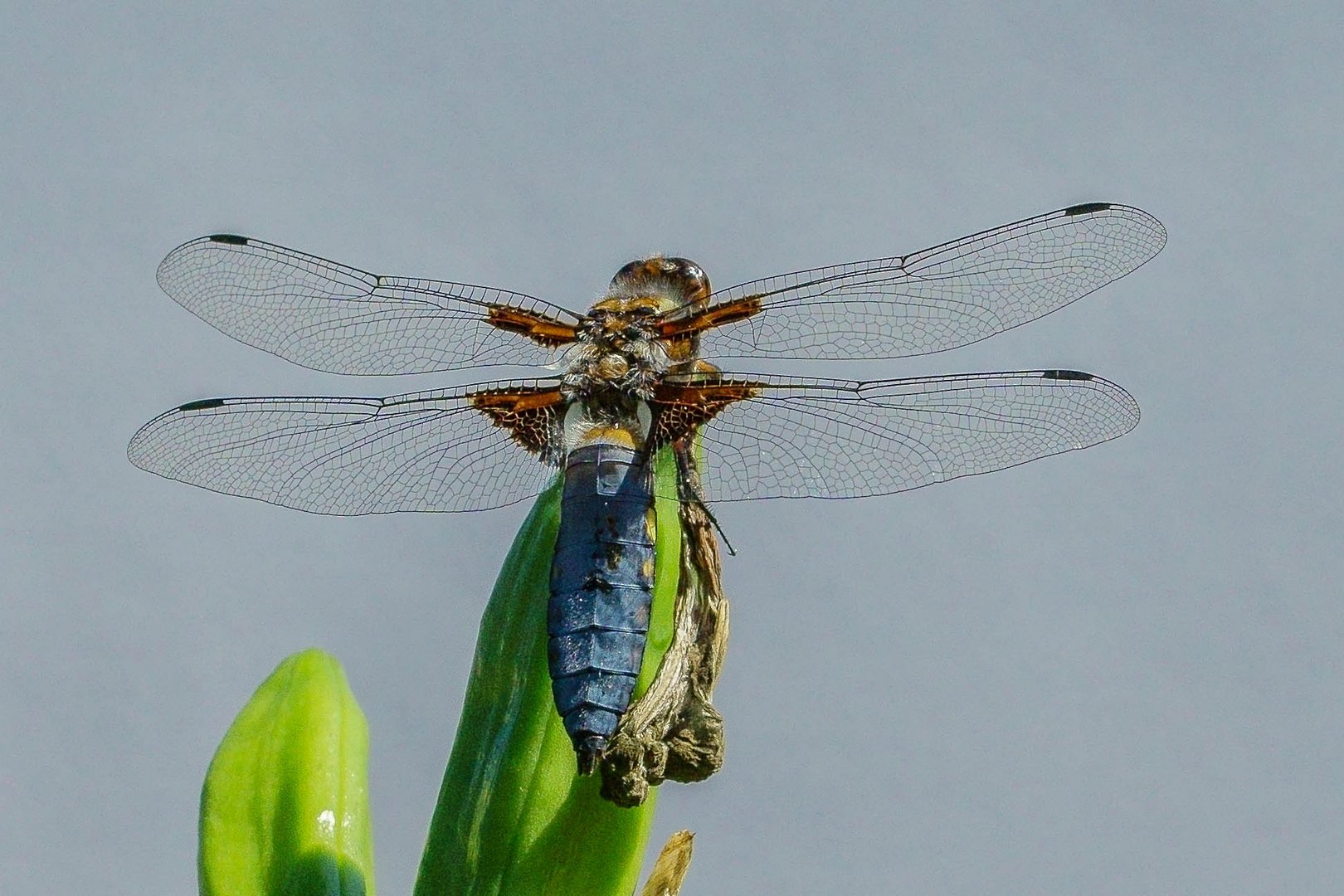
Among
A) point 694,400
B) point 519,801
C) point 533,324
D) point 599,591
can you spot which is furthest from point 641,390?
point 519,801

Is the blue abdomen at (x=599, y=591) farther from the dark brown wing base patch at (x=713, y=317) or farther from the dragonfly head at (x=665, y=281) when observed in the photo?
the dragonfly head at (x=665, y=281)

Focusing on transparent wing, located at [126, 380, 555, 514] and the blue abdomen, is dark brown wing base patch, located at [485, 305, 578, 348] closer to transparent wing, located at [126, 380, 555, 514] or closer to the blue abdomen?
transparent wing, located at [126, 380, 555, 514]

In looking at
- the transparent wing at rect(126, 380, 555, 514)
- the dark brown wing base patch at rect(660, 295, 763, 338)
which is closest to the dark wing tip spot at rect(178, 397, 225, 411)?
the transparent wing at rect(126, 380, 555, 514)

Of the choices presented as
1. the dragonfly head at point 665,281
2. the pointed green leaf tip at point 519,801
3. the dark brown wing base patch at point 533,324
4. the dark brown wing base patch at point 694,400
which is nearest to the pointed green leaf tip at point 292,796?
the pointed green leaf tip at point 519,801

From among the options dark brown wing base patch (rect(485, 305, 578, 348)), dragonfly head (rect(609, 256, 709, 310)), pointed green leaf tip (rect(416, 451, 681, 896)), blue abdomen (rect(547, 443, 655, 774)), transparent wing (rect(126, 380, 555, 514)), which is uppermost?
dragonfly head (rect(609, 256, 709, 310))

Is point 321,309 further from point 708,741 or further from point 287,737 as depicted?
point 708,741

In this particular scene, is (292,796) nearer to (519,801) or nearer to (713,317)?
(519,801)
